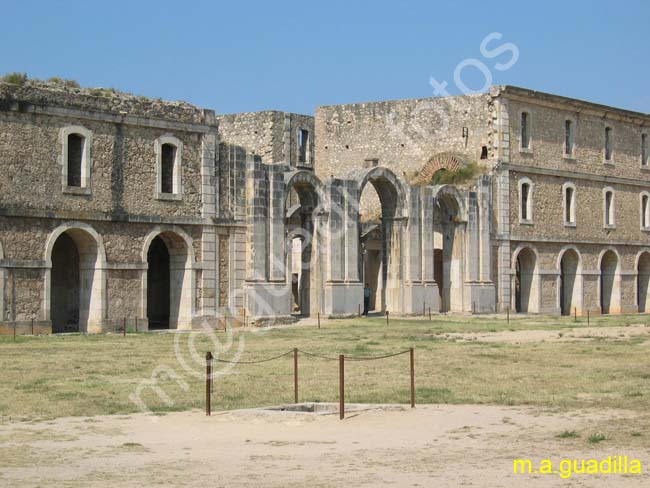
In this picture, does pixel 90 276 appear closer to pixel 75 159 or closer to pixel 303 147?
pixel 75 159

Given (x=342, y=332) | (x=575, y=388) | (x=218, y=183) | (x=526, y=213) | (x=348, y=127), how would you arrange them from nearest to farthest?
(x=575, y=388)
(x=342, y=332)
(x=218, y=183)
(x=526, y=213)
(x=348, y=127)

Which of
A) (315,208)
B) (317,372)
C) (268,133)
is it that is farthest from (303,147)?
(317,372)

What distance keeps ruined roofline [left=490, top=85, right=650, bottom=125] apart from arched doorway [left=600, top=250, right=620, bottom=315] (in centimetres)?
658

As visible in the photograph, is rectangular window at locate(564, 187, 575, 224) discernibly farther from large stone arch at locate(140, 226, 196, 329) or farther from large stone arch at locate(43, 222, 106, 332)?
large stone arch at locate(43, 222, 106, 332)

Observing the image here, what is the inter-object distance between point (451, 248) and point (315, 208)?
7.57 metres

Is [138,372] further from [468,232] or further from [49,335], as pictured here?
[468,232]

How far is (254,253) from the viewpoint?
33.9m

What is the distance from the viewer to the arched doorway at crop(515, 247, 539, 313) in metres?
45.0

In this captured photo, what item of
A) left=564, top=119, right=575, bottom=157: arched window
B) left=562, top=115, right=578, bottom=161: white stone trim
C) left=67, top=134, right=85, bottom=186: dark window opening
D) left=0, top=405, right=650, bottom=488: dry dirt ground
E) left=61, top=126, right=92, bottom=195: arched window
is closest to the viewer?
left=0, top=405, right=650, bottom=488: dry dirt ground

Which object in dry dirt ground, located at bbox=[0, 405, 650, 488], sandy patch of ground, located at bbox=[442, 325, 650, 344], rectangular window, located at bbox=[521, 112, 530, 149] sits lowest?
dry dirt ground, located at bbox=[0, 405, 650, 488]

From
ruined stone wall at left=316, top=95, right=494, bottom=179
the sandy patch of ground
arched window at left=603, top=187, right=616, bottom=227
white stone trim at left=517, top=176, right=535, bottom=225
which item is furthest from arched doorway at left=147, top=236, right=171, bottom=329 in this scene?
arched window at left=603, top=187, right=616, bottom=227

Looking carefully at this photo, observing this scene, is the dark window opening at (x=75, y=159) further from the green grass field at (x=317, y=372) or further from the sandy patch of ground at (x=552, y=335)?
the sandy patch of ground at (x=552, y=335)

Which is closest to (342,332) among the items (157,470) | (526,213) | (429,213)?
(429,213)

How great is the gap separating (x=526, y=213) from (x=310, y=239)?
11.8 meters
